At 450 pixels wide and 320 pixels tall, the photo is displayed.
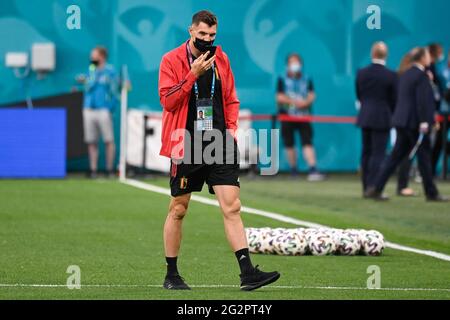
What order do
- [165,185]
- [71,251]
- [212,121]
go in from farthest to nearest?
[165,185]
[71,251]
[212,121]

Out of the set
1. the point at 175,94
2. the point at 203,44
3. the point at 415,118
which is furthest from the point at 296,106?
the point at 175,94

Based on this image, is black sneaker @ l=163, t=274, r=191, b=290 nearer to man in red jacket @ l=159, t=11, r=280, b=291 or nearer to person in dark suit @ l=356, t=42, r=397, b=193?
man in red jacket @ l=159, t=11, r=280, b=291

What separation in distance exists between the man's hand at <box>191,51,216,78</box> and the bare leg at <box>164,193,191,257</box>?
1.04m

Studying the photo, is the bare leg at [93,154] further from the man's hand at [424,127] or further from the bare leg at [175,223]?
the bare leg at [175,223]

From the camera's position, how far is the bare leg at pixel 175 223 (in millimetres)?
11016

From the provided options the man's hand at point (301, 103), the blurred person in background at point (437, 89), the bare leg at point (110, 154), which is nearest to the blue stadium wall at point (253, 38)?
the man's hand at point (301, 103)

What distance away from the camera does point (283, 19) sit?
30.1m

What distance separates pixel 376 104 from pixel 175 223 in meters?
11.7

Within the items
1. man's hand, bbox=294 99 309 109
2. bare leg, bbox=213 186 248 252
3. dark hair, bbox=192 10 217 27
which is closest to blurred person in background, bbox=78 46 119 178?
man's hand, bbox=294 99 309 109

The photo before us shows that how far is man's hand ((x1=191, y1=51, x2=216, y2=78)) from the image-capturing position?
35.1 feet

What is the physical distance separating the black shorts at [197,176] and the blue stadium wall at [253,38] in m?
17.7

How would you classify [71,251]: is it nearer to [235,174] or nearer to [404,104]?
[235,174]
